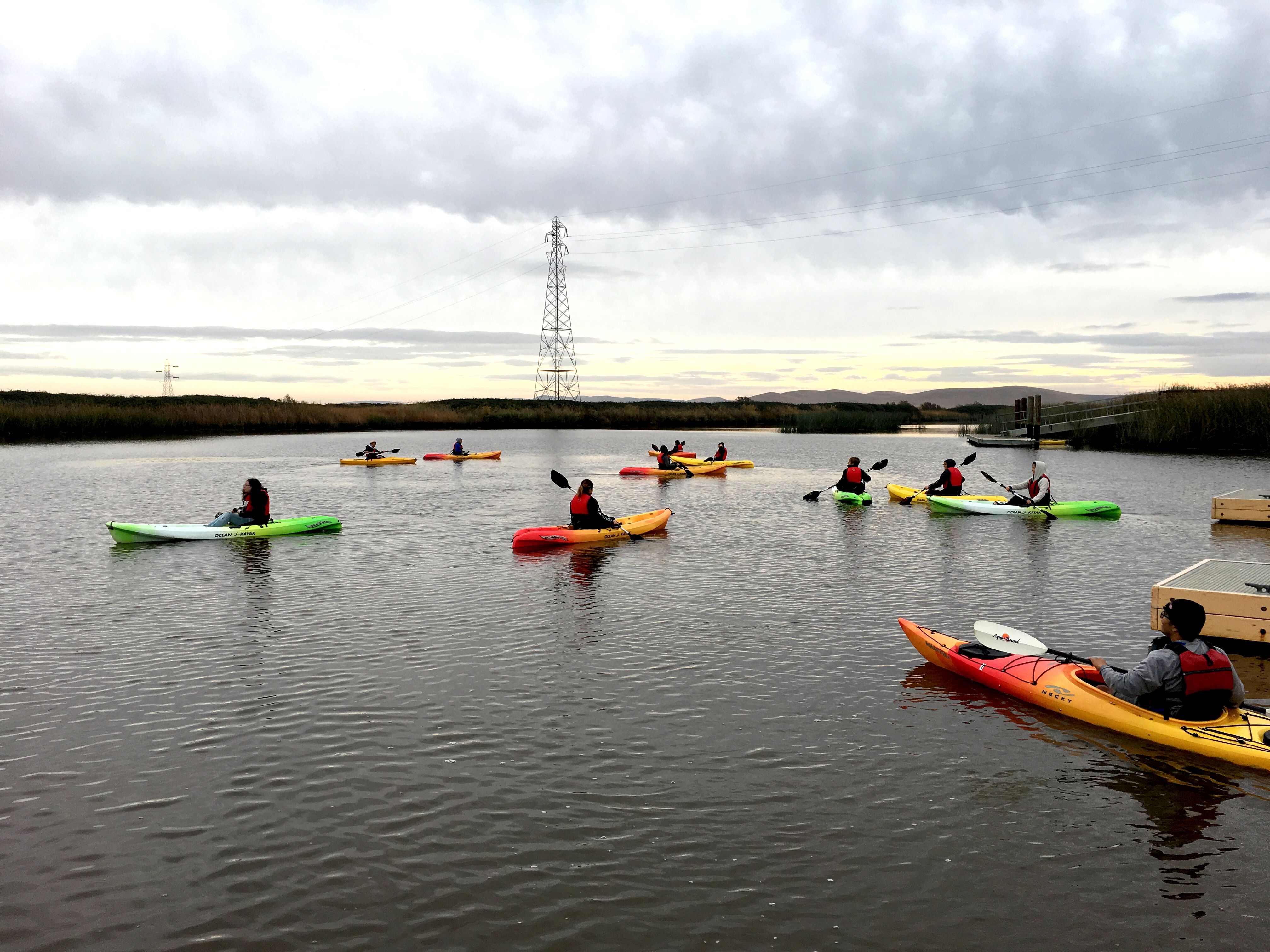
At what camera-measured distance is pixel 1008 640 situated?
8875 millimetres

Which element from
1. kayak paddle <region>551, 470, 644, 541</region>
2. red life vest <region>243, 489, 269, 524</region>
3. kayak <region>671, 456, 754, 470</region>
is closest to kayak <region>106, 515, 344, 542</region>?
red life vest <region>243, 489, 269, 524</region>

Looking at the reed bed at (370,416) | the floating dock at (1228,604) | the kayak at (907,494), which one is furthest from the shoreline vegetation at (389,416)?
the floating dock at (1228,604)

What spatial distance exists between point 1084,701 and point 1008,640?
1236 mm

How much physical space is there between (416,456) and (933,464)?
28093mm

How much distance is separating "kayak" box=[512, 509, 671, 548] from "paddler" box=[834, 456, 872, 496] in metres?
8.03

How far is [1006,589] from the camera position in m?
13.3

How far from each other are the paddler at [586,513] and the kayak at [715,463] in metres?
18.0

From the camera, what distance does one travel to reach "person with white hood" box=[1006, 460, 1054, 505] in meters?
21.6

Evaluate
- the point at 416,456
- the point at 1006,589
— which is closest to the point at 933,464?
the point at 416,456

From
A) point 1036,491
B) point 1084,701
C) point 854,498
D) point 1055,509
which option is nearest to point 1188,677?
point 1084,701

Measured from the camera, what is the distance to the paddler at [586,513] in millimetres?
17875

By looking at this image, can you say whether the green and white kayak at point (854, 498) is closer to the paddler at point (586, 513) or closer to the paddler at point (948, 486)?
the paddler at point (948, 486)

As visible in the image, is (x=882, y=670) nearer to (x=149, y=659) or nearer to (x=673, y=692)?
(x=673, y=692)

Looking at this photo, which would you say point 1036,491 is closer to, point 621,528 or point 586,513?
point 621,528
